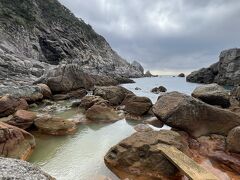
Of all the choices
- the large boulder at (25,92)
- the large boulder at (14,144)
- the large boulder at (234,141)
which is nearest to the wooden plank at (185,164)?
the large boulder at (234,141)

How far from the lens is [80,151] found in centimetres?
1526

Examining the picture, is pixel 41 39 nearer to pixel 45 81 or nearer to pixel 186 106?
pixel 45 81

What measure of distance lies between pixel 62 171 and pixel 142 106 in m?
14.1

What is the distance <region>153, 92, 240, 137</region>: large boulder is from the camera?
17891 millimetres

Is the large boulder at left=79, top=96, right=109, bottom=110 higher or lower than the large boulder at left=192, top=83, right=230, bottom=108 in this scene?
lower

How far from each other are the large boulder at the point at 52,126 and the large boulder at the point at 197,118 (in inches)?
248

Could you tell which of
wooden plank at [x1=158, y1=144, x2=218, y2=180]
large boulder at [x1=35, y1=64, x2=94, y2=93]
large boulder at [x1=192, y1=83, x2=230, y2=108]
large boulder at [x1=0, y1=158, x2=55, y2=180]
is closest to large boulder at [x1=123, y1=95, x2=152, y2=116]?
large boulder at [x1=192, y1=83, x2=230, y2=108]

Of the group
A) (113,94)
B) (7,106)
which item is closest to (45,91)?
(113,94)

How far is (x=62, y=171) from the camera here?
1241cm

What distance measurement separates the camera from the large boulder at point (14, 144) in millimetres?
13142

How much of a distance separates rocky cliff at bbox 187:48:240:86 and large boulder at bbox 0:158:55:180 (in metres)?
95.5

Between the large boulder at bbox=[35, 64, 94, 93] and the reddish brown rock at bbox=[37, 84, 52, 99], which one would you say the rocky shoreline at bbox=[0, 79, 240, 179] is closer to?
the reddish brown rock at bbox=[37, 84, 52, 99]

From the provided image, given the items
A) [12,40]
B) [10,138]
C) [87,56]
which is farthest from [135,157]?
[87,56]

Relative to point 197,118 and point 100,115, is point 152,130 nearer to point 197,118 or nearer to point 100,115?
point 197,118
